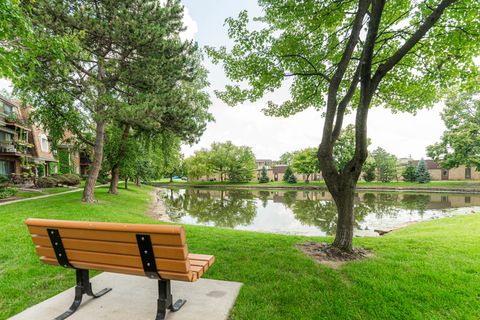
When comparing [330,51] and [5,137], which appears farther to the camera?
[5,137]

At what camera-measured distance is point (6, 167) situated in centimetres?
2300

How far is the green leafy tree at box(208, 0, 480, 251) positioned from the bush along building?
19283 mm

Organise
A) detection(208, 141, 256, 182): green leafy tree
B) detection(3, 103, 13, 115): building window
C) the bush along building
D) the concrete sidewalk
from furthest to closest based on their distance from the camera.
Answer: detection(208, 141, 256, 182): green leafy tree
detection(3, 103, 13, 115): building window
the bush along building
the concrete sidewalk

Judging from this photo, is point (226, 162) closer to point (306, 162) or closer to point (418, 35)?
point (306, 162)

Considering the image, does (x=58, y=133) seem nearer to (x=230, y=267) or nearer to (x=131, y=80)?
(x=131, y=80)

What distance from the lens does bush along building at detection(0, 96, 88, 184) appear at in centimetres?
2134

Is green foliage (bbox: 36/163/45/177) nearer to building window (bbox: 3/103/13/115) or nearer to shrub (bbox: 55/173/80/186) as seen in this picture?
shrub (bbox: 55/173/80/186)

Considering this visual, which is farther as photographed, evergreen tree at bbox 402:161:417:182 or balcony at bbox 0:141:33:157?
evergreen tree at bbox 402:161:417:182

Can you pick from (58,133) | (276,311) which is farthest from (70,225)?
(58,133)

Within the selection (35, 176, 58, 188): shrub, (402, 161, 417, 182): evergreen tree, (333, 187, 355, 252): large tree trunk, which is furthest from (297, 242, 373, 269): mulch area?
(402, 161, 417, 182): evergreen tree

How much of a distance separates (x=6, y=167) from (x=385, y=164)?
178 feet

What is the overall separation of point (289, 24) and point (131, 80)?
7.73m

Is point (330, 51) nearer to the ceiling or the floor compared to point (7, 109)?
nearer to the floor

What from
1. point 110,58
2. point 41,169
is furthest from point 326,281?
point 41,169
